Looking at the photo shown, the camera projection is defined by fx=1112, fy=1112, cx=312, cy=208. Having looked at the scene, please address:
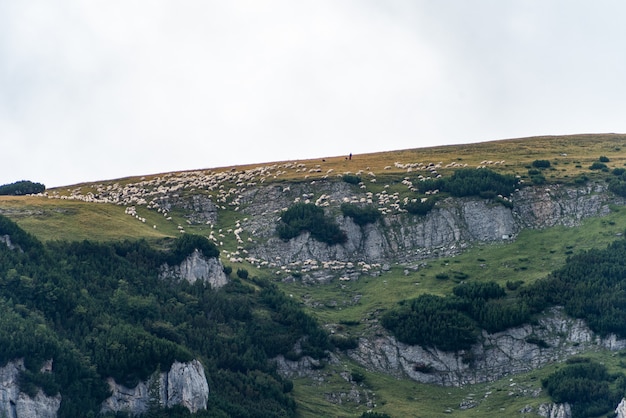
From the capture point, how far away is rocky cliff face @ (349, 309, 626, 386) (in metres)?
115

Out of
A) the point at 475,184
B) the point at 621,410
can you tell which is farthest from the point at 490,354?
the point at 475,184

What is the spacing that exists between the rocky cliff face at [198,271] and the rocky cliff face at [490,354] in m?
17.8

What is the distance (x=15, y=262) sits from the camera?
110812mm

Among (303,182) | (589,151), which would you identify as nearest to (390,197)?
(303,182)

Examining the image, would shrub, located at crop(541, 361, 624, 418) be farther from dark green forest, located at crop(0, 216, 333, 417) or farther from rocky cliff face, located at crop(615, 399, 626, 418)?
dark green forest, located at crop(0, 216, 333, 417)

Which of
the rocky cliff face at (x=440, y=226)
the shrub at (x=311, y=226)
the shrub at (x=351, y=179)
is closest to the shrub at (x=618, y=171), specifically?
the rocky cliff face at (x=440, y=226)

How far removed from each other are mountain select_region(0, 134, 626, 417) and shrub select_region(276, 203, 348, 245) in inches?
11.0

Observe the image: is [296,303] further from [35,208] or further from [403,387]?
[35,208]

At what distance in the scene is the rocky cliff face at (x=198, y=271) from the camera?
123812 millimetres

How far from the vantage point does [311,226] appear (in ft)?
470

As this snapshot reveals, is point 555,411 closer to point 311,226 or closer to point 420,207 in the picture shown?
point 420,207

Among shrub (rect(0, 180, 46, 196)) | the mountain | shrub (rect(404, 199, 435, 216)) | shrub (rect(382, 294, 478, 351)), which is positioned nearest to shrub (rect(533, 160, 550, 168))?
the mountain

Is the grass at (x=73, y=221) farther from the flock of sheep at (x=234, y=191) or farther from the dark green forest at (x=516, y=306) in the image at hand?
the dark green forest at (x=516, y=306)

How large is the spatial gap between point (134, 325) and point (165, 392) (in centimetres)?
1158
